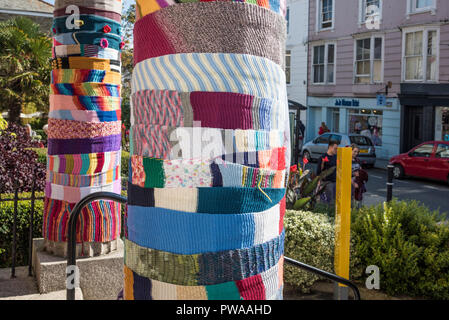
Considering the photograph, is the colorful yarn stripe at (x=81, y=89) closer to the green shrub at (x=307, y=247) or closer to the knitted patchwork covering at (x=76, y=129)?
the knitted patchwork covering at (x=76, y=129)

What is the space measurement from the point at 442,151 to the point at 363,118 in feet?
33.5

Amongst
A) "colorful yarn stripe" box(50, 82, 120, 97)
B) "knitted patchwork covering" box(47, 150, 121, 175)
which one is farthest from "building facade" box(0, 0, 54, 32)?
"knitted patchwork covering" box(47, 150, 121, 175)

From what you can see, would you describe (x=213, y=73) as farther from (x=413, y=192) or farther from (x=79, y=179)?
(x=413, y=192)

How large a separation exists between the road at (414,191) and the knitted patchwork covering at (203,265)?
39.4 ft

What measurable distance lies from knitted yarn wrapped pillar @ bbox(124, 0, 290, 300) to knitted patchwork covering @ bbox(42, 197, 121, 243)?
3.09 meters

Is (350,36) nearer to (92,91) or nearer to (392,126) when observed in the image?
(392,126)

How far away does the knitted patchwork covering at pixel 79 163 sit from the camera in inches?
183

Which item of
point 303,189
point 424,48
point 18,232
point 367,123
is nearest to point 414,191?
point 303,189

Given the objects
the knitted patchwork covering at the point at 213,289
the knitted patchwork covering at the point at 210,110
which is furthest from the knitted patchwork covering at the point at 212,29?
the knitted patchwork covering at the point at 213,289

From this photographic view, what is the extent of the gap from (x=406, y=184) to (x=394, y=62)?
9.47m

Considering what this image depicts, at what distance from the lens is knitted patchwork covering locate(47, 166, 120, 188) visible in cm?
466

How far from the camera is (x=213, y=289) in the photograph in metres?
1.66

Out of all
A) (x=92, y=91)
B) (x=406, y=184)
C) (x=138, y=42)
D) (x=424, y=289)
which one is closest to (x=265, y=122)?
(x=138, y=42)
